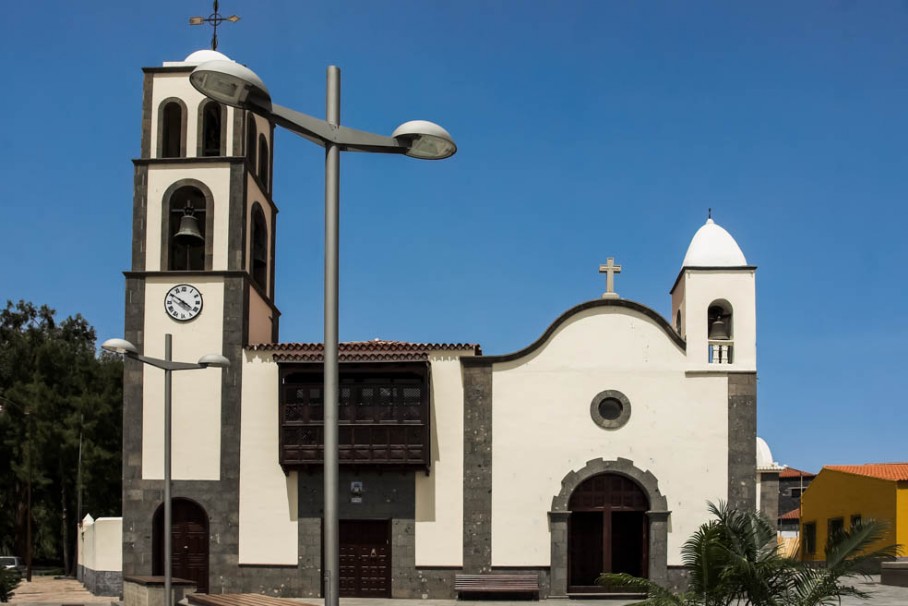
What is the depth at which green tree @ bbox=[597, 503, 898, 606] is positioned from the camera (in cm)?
1536

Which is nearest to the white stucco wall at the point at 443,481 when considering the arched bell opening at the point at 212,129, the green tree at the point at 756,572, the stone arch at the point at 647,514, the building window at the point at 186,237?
the stone arch at the point at 647,514

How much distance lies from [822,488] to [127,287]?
28.8 m

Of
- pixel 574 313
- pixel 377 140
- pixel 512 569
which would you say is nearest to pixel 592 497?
pixel 512 569

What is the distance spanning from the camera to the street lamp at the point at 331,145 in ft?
A: 33.9

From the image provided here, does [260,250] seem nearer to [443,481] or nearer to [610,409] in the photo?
[443,481]

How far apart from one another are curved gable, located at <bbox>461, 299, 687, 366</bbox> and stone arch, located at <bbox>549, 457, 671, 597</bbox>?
10.9 ft

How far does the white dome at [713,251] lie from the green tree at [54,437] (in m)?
28.3

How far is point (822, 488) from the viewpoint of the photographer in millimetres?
44438

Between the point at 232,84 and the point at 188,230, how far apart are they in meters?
18.9

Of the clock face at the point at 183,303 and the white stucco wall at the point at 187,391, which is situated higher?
the clock face at the point at 183,303

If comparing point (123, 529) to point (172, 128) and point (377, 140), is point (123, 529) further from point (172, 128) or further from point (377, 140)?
point (377, 140)

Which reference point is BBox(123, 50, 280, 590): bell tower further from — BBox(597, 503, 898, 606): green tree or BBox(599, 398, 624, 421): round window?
BBox(597, 503, 898, 606): green tree

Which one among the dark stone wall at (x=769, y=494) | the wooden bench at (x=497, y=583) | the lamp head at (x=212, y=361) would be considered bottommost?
the wooden bench at (x=497, y=583)

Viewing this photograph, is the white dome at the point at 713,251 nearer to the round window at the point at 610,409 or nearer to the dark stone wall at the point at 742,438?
the dark stone wall at the point at 742,438
